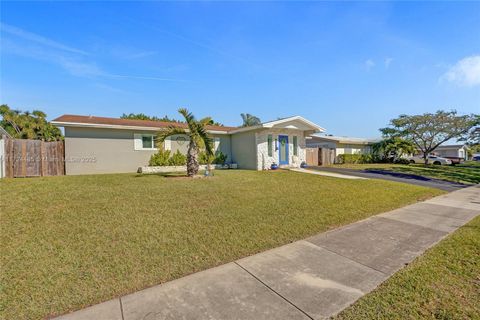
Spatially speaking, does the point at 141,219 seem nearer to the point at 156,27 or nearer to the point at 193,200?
the point at 193,200

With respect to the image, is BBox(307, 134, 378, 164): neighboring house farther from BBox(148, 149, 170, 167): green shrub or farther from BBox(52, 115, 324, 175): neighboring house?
BBox(148, 149, 170, 167): green shrub

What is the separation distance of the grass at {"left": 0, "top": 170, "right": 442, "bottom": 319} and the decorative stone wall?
23.2 feet

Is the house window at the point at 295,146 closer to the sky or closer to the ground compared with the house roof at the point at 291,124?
closer to the ground

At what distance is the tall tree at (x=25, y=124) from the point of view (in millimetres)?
23609

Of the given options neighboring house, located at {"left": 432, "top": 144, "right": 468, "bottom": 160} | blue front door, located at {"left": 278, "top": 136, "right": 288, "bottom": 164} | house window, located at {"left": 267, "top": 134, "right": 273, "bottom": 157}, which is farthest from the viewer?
neighboring house, located at {"left": 432, "top": 144, "right": 468, "bottom": 160}

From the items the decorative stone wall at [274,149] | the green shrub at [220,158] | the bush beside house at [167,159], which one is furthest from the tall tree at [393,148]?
the bush beside house at [167,159]

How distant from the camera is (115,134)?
1346 cm

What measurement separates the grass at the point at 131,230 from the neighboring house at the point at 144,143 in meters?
4.83

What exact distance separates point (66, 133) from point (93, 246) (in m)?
11.4

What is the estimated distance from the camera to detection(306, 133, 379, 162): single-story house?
26.2m

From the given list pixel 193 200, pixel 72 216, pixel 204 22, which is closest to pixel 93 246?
pixel 72 216

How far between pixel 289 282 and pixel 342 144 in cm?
2728

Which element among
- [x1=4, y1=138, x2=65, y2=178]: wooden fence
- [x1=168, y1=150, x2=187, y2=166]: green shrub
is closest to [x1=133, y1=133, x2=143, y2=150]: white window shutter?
[x1=168, y1=150, x2=187, y2=166]: green shrub

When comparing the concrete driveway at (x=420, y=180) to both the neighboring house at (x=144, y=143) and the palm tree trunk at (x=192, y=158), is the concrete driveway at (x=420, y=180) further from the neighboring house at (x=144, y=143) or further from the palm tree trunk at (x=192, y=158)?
the palm tree trunk at (x=192, y=158)
